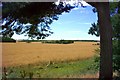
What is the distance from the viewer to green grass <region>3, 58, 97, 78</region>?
1248 cm

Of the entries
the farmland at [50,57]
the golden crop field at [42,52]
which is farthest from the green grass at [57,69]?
the golden crop field at [42,52]

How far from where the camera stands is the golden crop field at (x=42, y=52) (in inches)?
534

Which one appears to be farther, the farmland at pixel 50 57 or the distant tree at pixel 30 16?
the farmland at pixel 50 57

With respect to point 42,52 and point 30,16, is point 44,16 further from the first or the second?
point 42,52

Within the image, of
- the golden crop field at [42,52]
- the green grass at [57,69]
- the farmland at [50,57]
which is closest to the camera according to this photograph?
the green grass at [57,69]

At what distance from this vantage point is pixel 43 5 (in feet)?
37.2

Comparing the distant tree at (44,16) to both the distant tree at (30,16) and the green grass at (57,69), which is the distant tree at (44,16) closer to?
the distant tree at (30,16)

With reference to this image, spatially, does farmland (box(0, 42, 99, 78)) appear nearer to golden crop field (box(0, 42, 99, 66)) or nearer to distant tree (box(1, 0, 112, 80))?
golden crop field (box(0, 42, 99, 66))

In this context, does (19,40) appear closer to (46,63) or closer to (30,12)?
(30,12)

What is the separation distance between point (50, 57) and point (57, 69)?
108 cm

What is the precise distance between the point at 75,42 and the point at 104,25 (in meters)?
2.05

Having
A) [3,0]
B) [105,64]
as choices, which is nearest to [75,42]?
[105,64]

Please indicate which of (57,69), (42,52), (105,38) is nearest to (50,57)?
(42,52)

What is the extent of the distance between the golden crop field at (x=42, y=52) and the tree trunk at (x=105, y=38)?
1877mm
